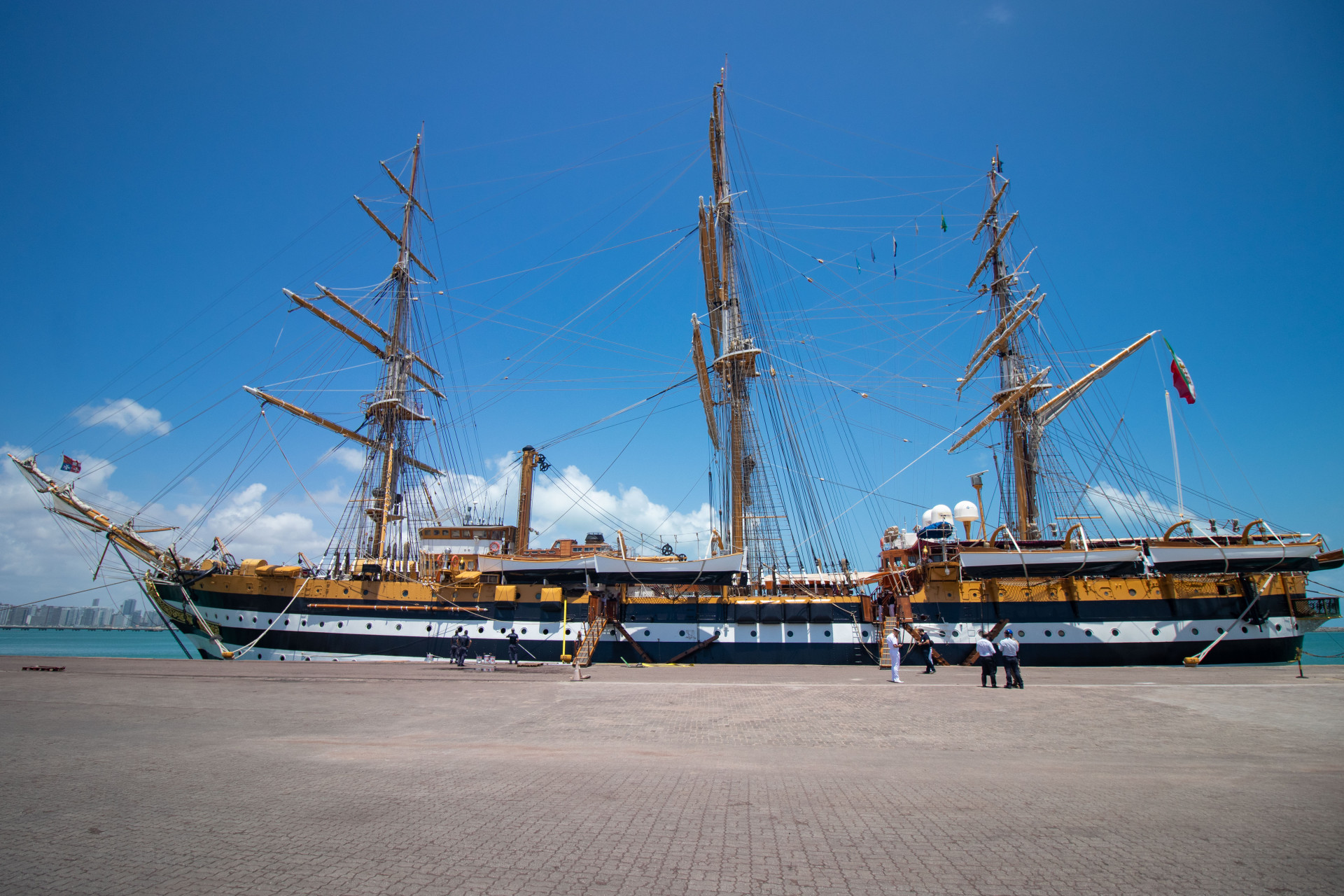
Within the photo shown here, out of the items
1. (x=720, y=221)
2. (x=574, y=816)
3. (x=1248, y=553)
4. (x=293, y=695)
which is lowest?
Result: (x=293, y=695)

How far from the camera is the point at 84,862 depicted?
3.73m

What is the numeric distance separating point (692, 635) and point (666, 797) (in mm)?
20671

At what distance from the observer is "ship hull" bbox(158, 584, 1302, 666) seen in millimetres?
23109

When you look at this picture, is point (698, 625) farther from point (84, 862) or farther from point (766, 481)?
point (84, 862)

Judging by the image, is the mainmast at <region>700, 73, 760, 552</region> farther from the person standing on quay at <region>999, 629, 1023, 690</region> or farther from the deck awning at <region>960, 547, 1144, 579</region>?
the person standing on quay at <region>999, 629, 1023, 690</region>

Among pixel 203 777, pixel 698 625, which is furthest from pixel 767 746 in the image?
pixel 698 625

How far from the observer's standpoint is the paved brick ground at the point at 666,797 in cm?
369

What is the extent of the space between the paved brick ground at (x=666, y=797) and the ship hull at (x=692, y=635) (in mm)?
12195

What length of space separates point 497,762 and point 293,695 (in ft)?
29.1

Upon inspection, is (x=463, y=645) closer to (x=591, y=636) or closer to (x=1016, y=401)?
(x=591, y=636)

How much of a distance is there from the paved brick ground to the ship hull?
1220 centimetres

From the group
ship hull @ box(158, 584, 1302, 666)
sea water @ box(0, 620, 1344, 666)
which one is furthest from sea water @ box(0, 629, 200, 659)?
ship hull @ box(158, 584, 1302, 666)

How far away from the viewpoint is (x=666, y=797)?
215 inches

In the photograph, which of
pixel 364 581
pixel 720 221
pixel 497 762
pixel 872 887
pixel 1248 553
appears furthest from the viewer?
pixel 720 221
